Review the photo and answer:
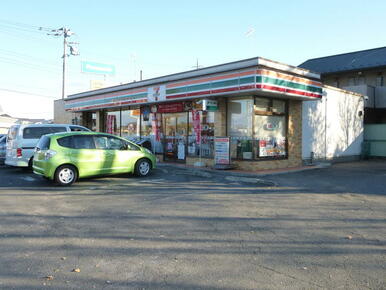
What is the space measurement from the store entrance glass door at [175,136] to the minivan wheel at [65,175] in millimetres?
6692

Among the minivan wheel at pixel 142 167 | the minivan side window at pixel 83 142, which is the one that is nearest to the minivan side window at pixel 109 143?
the minivan side window at pixel 83 142

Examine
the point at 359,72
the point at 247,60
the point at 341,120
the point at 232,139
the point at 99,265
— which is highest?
the point at 359,72

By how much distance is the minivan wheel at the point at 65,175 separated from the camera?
9.86 m

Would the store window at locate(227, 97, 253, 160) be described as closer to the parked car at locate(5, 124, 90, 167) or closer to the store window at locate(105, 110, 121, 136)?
the parked car at locate(5, 124, 90, 167)

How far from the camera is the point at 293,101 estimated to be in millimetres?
15289

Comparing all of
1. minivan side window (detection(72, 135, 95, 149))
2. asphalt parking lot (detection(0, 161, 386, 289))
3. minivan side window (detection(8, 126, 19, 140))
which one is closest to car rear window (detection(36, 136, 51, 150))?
minivan side window (detection(72, 135, 95, 149))

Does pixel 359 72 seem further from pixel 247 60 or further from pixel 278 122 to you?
pixel 247 60

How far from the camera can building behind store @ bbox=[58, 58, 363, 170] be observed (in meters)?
13.0

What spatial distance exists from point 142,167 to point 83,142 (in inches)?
88.6

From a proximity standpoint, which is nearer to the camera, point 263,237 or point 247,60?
point 263,237

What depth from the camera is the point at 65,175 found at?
1002 centimetres

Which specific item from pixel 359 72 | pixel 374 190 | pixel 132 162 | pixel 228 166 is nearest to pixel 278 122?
pixel 228 166

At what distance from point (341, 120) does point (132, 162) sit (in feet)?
42.0

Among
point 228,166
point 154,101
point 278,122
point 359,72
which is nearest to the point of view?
point 228,166
